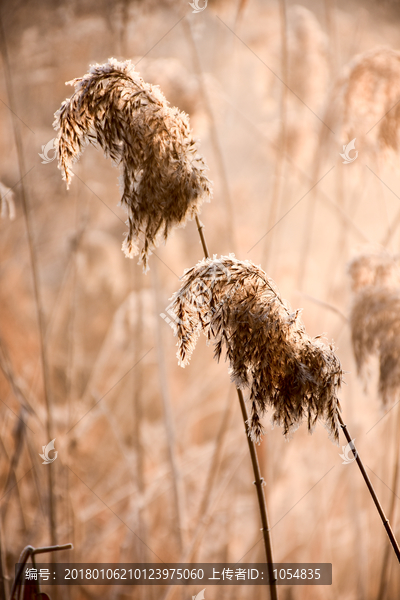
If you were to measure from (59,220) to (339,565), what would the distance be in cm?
181

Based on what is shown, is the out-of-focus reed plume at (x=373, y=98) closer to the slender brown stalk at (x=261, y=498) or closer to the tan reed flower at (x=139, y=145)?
the tan reed flower at (x=139, y=145)

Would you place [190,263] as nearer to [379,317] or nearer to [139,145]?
[379,317]

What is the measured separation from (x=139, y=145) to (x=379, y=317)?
0.55 meters

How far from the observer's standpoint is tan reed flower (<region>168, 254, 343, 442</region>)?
0.44m

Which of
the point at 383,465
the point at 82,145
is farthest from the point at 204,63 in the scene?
the point at 383,465

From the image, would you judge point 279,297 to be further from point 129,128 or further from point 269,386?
point 129,128

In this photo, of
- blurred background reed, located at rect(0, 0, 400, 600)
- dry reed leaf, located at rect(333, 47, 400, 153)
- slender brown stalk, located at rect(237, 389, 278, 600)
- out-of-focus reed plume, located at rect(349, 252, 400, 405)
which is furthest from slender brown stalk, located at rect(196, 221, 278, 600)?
dry reed leaf, located at rect(333, 47, 400, 153)

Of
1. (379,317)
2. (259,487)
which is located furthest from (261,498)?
(379,317)

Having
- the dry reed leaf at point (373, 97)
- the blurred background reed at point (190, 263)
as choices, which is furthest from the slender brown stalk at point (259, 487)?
Result: the dry reed leaf at point (373, 97)

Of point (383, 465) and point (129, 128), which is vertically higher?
point (129, 128)

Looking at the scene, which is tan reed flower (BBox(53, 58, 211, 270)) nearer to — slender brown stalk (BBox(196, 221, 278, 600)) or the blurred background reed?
slender brown stalk (BBox(196, 221, 278, 600))

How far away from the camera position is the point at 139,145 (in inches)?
18.8

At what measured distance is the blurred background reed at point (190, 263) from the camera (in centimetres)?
113

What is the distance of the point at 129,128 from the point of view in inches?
18.7
